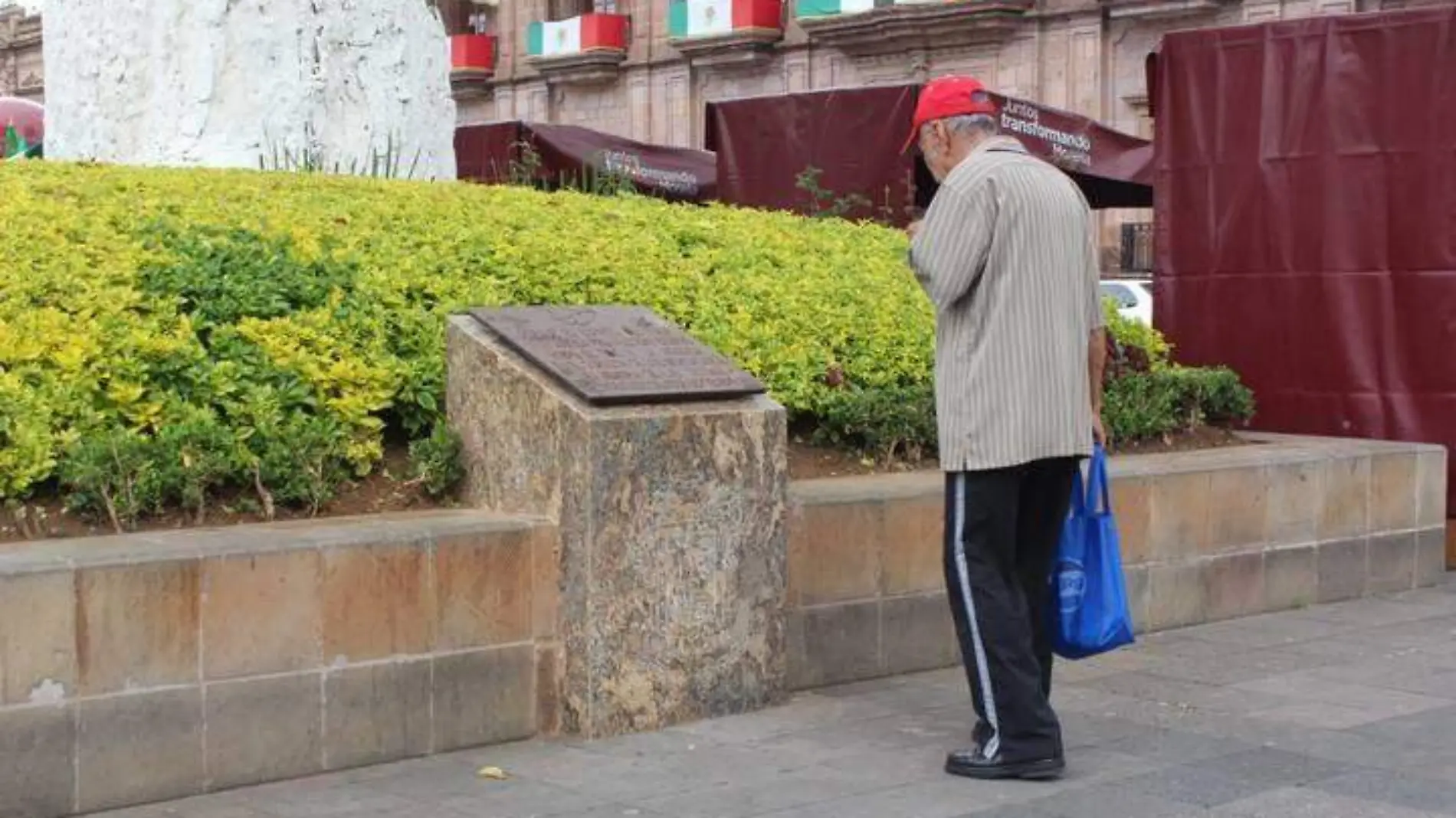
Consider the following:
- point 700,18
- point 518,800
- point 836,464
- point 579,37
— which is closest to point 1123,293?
point 836,464

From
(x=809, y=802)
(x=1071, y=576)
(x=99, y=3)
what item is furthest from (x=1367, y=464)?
(x=99, y=3)

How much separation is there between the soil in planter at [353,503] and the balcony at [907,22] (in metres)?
24.5

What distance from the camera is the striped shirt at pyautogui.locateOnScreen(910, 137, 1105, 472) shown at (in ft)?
17.7

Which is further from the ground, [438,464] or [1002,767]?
[438,464]

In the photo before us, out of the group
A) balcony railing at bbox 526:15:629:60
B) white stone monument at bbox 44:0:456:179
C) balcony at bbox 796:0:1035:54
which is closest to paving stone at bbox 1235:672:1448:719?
white stone monument at bbox 44:0:456:179

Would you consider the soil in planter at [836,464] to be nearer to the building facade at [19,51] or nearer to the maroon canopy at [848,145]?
the maroon canopy at [848,145]

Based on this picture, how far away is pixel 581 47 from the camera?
38062 mm

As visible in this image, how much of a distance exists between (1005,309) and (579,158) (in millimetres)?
12018

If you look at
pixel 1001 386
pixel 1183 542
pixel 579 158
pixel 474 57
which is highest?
pixel 474 57

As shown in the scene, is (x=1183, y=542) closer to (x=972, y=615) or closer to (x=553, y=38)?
(x=972, y=615)

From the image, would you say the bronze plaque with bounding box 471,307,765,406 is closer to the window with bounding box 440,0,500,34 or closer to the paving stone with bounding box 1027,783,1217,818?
the paving stone with bounding box 1027,783,1217,818

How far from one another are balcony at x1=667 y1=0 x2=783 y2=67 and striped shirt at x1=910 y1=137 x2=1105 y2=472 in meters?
30.2

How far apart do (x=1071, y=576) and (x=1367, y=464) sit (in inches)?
138

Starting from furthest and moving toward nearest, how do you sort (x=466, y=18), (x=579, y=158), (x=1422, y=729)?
(x=466, y=18)
(x=579, y=158)
(x=1422, y=729)
